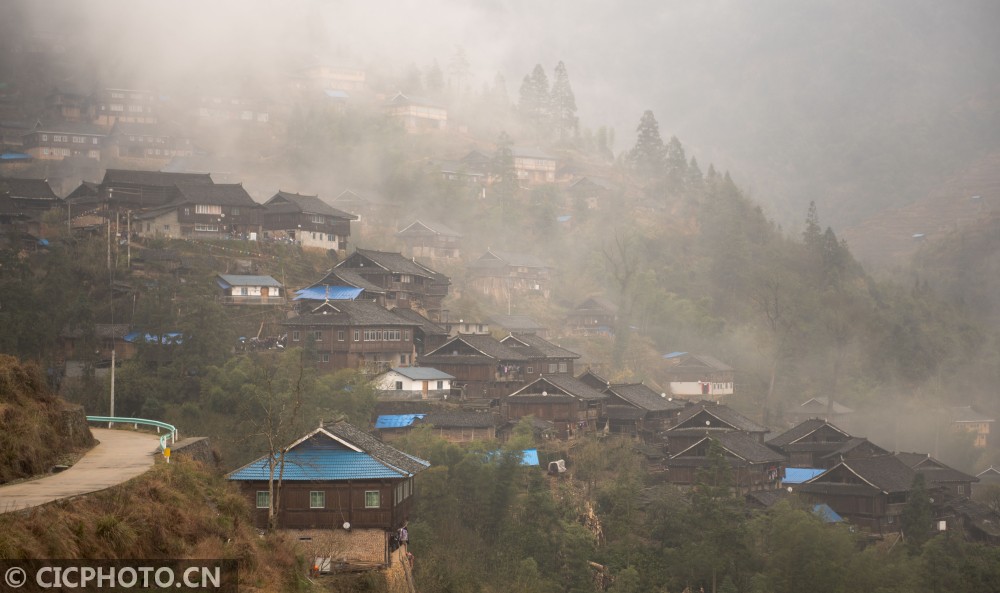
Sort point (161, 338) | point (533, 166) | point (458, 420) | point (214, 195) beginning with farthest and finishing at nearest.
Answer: point (533, 166) → point (214, 195) → point (458, 420) → point (161, 338)

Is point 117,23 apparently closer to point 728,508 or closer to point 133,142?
point 133,142

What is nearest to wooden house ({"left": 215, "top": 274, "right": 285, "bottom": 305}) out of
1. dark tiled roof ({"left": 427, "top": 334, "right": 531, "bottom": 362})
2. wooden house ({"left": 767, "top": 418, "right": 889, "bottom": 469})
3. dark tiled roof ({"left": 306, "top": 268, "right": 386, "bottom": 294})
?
dark tiled roof ({"left": 306, "top": 268, "right": 386, "bottom": 294})

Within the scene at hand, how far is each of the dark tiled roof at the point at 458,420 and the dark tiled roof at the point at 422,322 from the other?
9399 mm

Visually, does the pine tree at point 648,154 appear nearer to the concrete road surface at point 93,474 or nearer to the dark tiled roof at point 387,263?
the dark tiled roof at point 387,263

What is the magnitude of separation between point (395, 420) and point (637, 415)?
15353mm

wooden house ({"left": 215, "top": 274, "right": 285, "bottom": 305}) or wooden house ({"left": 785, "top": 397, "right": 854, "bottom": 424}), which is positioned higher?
wooden house ({"left": 215, "top": 274, "right": 285, "bottom": 305})

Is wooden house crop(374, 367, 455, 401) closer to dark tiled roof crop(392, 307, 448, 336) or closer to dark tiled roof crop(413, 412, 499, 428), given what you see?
dark tiled roof crop(413, 412, 499, 428)

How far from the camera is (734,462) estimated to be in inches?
1945

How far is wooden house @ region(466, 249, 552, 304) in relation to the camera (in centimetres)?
7788

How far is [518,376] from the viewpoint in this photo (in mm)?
56531

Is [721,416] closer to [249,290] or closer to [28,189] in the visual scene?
[249,290]

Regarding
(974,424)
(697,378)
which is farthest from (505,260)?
Answer: (974,424)

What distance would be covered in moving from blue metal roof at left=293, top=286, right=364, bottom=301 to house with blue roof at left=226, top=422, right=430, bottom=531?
1116 inches

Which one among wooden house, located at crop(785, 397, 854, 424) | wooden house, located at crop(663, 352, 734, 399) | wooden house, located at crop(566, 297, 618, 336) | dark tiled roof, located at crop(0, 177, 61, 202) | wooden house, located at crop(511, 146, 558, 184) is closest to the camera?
dark tiled roof, located at crop(0, 177, 61, 202)
